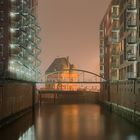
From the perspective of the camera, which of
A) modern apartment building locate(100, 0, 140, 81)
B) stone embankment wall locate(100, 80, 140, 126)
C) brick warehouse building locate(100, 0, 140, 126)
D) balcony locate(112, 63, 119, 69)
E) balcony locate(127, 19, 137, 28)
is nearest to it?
stone embankment wall locate(100, 80, 140, 126)

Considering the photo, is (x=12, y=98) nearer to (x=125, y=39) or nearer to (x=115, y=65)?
(x=125, y=39)

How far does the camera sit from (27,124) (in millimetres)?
49656

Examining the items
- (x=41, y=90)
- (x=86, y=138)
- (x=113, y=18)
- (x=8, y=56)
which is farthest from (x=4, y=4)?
(x=41, y=90)

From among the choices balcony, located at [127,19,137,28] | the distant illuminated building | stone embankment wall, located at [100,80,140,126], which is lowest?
stone embankment wall, located at [100,80,140,126]

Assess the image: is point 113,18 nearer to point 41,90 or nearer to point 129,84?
point 129,84

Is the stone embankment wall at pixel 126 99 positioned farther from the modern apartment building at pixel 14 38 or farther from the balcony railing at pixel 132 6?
the modern apartment building at pixel 14 38

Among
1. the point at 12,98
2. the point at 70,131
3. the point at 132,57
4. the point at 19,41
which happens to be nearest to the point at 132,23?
the point at 132,57

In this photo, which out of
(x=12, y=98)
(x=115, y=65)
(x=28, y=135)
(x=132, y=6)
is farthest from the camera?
(x=115, y=65)

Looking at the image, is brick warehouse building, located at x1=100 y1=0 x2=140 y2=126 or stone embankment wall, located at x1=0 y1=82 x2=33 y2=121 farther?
brick warehouse building, located at x1=100 y1=0 x2=140 y2=126

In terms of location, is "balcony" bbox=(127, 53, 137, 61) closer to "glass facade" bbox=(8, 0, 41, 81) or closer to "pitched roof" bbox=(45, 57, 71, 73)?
"glass facade" bbox=(8, 0, 41, 81)

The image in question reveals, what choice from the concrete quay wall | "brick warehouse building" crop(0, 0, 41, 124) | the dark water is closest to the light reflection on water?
the dark water

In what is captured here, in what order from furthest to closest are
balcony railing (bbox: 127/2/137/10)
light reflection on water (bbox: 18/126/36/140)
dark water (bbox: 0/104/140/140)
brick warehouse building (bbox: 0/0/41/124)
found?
balcony railing (bbox: 127/2/137/10), brick warehouse building (bbox: 0/0/41/124), dark water (bbox: 0/104/140/140), light reflection on water (bbox: 18/126/36/140)

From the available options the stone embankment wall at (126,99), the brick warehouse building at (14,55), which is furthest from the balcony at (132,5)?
the brick warehouse building at (14,55)

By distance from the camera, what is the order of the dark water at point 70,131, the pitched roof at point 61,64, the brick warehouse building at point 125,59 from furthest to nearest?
1. the pitched roof at point 61,64
2. the brick warehouse building at point 125,59
3. the dark water at point 70,131
